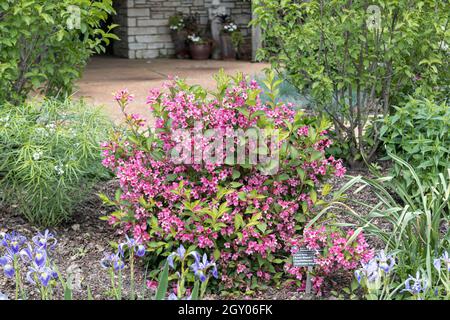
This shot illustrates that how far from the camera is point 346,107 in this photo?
4938mm

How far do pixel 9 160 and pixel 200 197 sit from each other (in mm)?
1152

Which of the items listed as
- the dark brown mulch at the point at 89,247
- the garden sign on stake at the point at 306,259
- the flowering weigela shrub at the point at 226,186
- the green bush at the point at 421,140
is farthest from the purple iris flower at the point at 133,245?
the green bush at the point at 421,140

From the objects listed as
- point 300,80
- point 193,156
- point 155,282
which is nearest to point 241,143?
point 193,156

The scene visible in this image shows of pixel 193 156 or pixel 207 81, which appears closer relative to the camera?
pixel 193 156

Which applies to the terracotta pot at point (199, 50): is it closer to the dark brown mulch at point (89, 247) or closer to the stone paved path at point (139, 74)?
the stone paved path at point (139, 74)

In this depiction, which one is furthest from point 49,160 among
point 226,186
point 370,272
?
point 370,272

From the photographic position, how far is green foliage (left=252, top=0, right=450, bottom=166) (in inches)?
180

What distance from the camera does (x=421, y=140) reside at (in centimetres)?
421

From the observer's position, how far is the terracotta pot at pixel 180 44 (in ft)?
42.1

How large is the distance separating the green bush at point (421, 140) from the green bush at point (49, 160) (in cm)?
165

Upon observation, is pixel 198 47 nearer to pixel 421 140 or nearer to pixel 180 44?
pixel 180 44

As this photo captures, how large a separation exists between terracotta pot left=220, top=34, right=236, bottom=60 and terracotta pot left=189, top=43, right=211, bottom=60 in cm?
25

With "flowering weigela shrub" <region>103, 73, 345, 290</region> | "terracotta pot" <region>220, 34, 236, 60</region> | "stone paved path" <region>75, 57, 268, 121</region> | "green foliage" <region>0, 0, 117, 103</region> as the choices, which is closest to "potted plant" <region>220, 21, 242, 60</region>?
"terracotta pot" <region>220, 34, 236, 60</region>
